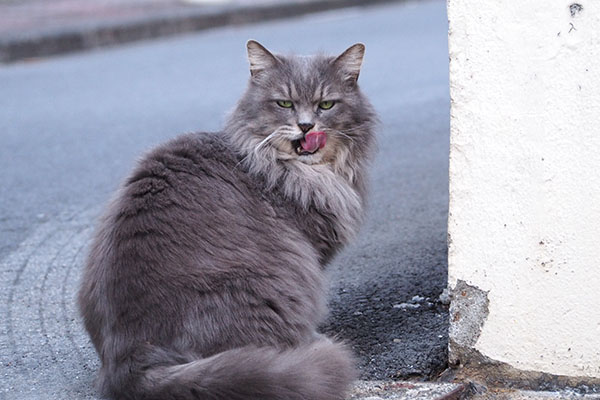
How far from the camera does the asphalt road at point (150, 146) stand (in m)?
3.18

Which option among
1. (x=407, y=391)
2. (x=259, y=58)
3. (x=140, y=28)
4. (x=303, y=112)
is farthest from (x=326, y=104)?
(x=140, y=28)

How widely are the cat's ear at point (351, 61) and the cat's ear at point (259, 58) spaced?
0.26m

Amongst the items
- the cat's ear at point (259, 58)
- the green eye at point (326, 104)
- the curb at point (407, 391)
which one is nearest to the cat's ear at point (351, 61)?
the green eye at point (326, 104)

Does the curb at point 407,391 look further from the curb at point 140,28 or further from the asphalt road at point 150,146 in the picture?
the curb at point 140,28

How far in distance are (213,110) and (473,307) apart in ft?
14.8

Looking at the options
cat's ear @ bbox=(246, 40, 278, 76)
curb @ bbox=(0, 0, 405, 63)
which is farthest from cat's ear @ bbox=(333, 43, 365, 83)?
curb @ bbox=(0, 0, 405, 63)

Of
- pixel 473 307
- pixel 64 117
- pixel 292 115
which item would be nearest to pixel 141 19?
pixel 64 117

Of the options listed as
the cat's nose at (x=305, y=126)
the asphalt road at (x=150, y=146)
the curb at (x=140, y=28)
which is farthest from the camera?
the curb at (x=140, y=28)

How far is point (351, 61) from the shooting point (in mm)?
Answer: 3213

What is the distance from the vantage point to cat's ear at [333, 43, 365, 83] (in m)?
3.19

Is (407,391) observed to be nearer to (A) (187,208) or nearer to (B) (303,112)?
(A) (187,208)

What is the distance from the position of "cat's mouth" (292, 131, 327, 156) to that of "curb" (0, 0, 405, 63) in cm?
782

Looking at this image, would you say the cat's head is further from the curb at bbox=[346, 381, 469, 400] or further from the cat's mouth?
the curb at bbox=[346, 381, 469, 400]

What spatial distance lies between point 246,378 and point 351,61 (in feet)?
4.63
